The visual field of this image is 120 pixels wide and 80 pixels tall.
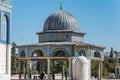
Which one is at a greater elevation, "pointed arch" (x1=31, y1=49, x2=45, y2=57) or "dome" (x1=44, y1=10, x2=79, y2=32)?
"dome" (x1=44, y1=10, x2=79, y2=32)

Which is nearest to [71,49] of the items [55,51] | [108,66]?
[55,51]

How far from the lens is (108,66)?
5716cm

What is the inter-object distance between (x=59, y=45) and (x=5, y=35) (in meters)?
13.1

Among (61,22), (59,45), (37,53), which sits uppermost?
(61,22)

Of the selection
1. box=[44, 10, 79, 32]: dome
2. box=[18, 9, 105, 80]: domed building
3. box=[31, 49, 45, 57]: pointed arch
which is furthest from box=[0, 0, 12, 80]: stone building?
box=[44, 10, 79, 32]: dome

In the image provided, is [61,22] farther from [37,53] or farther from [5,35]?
[5,35]

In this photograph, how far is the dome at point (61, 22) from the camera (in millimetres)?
36094

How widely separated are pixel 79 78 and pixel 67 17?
18.3m

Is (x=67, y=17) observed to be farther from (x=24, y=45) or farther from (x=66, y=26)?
(x=24, y=45)

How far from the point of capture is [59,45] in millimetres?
33750

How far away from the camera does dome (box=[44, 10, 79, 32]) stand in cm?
3609

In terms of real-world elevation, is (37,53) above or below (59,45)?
below

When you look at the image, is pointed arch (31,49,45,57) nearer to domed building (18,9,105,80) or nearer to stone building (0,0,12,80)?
domed building (18,9,105,80)

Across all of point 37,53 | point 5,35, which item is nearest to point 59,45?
point 37,53
